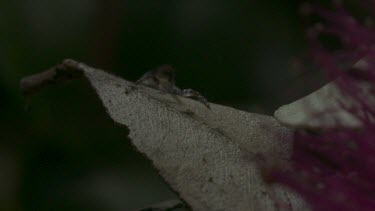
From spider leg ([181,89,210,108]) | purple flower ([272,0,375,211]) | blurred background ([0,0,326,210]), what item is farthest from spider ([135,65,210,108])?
blurred background ([0,0,326,210])

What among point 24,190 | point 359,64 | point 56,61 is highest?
point 359,64

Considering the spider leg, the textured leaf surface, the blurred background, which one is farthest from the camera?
the blurred background

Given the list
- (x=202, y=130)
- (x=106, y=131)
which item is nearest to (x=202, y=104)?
(x=202, y=130)

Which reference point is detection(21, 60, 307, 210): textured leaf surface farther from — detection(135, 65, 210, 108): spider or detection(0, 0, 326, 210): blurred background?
detection(0, 0, 326, 210): blurred background

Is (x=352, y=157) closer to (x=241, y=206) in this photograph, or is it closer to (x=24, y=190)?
(x=241, y=206)

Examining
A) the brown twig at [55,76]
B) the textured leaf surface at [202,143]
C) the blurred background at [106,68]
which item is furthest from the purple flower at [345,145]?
the blurred background at [106,68]

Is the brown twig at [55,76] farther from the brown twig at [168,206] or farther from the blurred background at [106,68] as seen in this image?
the blurred background at [106,68]
